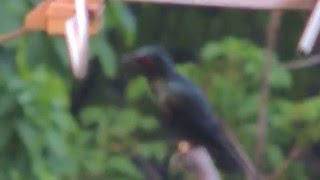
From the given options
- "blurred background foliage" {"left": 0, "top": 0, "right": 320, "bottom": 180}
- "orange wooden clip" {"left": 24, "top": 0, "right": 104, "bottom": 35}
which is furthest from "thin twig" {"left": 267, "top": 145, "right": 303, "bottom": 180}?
→ "orange wooden clip" {"left": 24, "top": 0, "right": 104, "bottom": 35}

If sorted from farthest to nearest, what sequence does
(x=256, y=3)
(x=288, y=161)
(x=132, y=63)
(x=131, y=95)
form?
(x=288, y=161) < (x=131, y=95) < (x=132, y=63) < (x=256, y=3)

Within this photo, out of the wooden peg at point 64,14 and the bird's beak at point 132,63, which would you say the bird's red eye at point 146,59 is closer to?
the bird's beak at point 132,63

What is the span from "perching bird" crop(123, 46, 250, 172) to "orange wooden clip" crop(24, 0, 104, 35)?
0.56 feet

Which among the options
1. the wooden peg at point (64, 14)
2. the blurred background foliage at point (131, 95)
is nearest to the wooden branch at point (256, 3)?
the wooden peg at point (64, 14)

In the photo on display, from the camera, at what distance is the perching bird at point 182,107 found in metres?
2.40

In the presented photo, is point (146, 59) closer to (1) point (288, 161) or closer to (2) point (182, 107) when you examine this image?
(2) point (182, 107)

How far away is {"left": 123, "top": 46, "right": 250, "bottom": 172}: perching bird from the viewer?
2398 mm

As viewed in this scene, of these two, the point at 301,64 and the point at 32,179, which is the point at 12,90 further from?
the point at 301,64

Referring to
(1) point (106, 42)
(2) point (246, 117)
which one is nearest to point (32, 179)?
(1) point (106, 42)

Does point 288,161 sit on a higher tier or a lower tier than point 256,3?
higher

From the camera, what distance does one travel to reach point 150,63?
240cm

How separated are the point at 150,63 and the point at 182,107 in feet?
0.36

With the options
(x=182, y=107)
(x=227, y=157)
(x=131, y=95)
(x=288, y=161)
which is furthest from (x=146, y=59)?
(x=288, y=161)

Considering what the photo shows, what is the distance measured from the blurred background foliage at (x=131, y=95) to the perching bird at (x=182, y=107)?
0.81 metres
